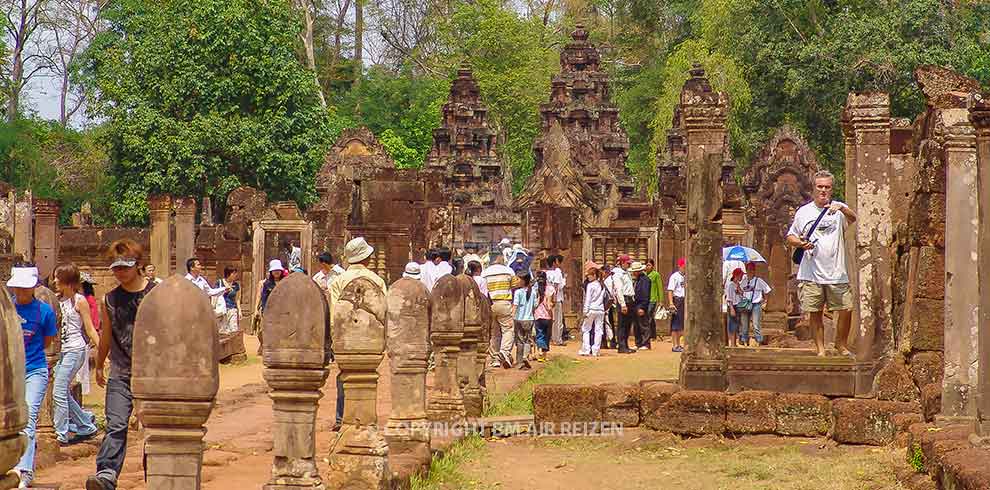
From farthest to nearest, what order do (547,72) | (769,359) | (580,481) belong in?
1. (547,72)
2. (769,359)
3. (580,481)

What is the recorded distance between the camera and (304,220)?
30.2 meters

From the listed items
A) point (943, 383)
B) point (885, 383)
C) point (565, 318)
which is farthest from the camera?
point (565, 318)

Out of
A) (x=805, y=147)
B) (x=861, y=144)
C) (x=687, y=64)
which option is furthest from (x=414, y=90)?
(x=861, y=144)

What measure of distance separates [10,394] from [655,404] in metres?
8.10

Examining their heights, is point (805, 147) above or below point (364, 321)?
above

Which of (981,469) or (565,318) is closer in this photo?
(981,469)

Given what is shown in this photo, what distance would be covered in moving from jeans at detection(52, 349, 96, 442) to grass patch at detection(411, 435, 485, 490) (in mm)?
2811

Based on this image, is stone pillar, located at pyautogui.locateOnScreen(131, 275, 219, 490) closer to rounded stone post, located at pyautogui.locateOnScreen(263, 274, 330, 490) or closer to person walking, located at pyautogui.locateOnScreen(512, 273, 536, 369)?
rounded stone post, located at pyautogui.locateOnScreen(263, 274, 330, 490)

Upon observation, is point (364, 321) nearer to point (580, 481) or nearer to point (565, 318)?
point (580, 481)

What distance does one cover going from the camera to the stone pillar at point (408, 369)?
398 inches

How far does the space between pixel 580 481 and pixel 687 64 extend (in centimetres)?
3480

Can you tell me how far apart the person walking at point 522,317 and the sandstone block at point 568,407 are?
6.99m

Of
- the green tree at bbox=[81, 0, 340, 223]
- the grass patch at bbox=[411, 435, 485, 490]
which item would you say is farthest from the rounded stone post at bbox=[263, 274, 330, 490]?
the green tree at bbox=[81, 0, 340, 223]

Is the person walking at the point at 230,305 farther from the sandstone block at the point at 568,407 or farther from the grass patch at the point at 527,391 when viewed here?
the sandstone block at the point at 568,407
